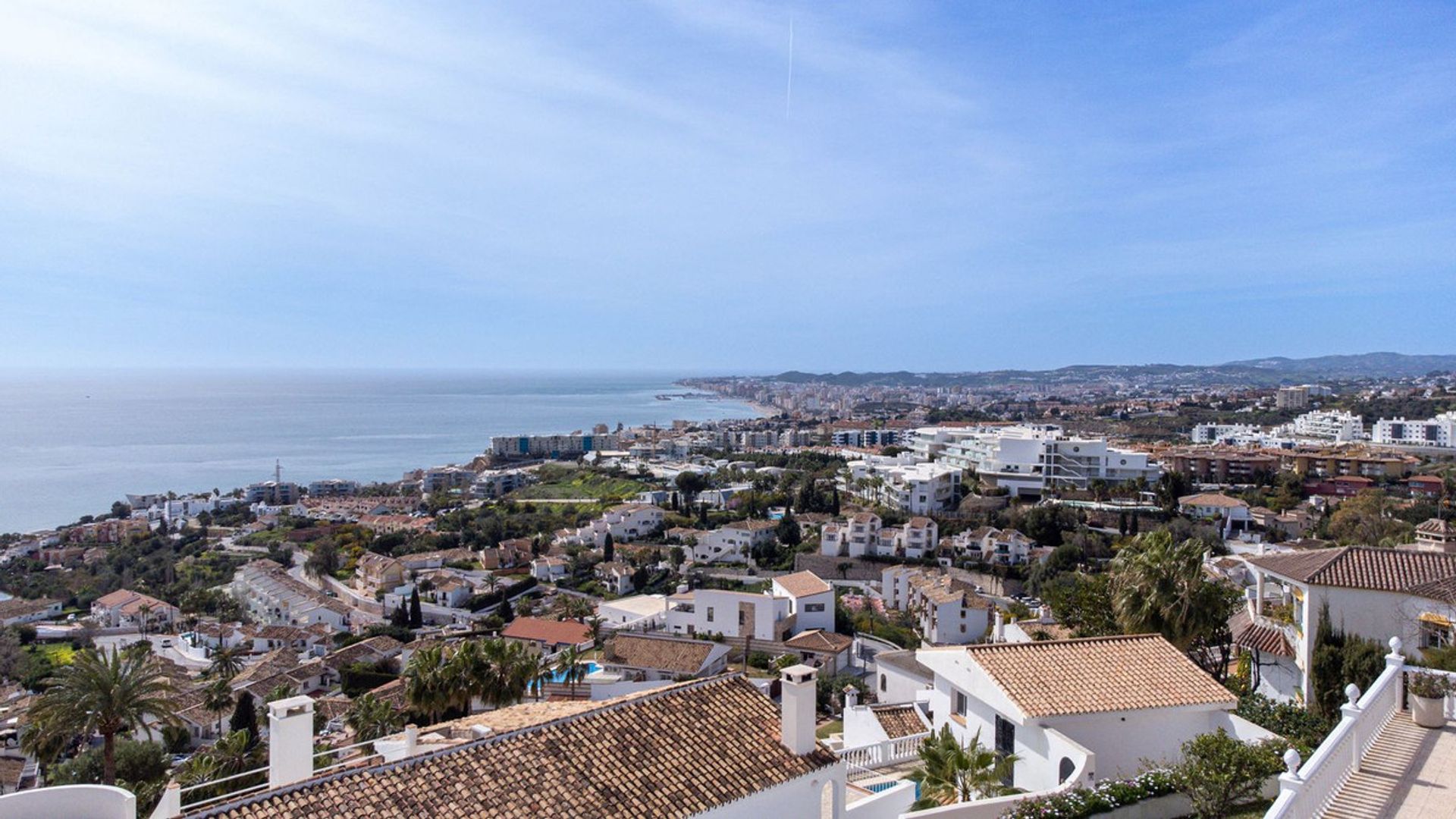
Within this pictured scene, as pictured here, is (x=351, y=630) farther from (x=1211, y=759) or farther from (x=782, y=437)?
(x=782, y=437)

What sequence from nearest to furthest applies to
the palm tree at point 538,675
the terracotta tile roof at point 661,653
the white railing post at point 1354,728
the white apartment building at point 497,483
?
the white railing post at point 1354,728 → the palm tree at point 538,675 → the terracotta tile roof at point 661,653 → the white apartment building at point 497,483

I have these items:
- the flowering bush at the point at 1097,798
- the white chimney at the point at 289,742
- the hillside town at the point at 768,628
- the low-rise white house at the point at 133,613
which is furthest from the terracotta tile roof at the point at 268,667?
the flowering bush at the point at 1097,798

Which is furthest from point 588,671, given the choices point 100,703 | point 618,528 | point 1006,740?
point 618,528

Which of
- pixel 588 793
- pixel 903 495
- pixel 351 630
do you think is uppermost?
pixel 588 793

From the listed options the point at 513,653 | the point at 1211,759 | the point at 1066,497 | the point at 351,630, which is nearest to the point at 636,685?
the point at 513,653

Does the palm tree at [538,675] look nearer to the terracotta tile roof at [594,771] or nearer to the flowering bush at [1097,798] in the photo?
the terracotta tile roof at [594,771]

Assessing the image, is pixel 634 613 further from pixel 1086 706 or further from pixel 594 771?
pixel 594 771
